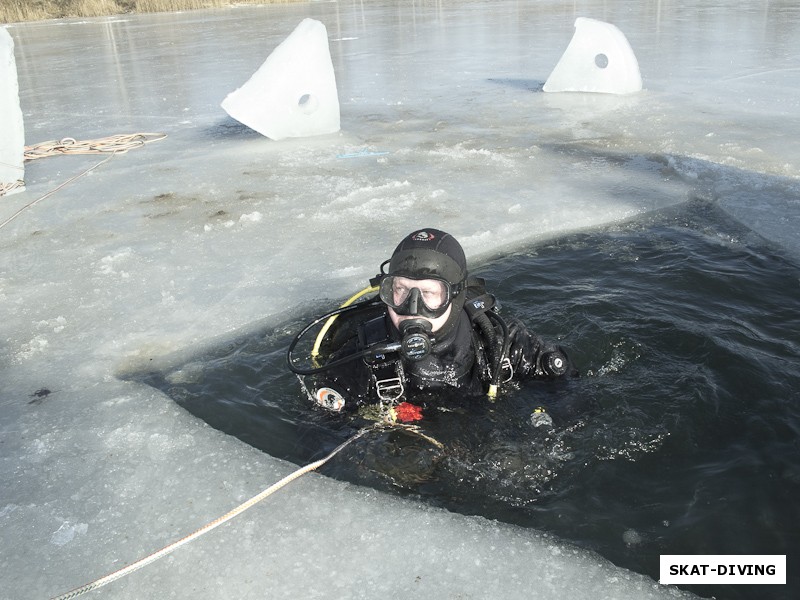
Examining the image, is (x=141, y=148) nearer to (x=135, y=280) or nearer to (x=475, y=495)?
(x=135, y=280)

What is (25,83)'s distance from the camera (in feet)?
35.3

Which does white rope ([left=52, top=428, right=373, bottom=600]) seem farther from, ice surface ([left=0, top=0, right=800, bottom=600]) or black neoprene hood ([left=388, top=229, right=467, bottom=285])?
black neoprene hood ([left=388, top=229, right=467, bottom=285])

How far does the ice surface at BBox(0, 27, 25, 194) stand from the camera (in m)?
5.66

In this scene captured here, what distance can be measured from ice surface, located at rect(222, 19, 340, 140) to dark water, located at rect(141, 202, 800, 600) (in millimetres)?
3411

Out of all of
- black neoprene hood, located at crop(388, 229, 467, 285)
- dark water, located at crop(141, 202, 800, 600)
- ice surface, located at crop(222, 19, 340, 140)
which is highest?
ice surface, located at crop(222, 19, 340, 140)

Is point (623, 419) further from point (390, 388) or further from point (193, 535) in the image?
point (193, 535)

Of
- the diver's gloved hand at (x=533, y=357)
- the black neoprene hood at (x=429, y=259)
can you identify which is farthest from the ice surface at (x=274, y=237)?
the diver's gloved hand at (x=533, y=357)

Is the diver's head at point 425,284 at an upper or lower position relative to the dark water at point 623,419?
upper

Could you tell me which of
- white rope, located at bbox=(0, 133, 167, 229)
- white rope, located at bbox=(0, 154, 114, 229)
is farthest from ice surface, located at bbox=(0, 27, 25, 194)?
white rope, located at bbox=(0, 133, 167, 229)

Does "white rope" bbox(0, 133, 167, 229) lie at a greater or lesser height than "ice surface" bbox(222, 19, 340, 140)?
lesser

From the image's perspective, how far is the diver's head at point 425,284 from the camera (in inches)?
103

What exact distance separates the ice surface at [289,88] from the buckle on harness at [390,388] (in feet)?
14.6

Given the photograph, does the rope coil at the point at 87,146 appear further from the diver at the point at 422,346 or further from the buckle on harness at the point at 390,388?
the buckle on harness at the point at 390,388

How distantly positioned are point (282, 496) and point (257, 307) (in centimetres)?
155
